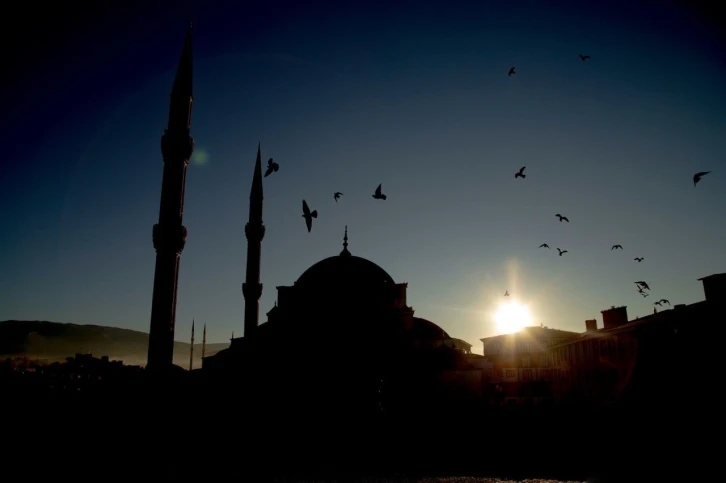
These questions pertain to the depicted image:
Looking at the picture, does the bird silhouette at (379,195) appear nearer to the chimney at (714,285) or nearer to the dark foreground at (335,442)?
the dark foreground at (335,442)

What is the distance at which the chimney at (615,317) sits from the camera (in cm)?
2480

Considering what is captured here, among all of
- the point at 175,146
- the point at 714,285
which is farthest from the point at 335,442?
the point at 714,285

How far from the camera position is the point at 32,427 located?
1102 cm

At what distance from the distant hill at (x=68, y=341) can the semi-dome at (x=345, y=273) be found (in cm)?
10336

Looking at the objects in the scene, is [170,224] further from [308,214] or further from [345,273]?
[345,273]

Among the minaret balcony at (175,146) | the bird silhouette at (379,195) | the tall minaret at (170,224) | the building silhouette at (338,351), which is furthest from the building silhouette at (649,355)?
the minaret balcony at (175,146)

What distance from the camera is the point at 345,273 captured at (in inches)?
1107

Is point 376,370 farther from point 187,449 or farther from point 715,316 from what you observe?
point 715,316

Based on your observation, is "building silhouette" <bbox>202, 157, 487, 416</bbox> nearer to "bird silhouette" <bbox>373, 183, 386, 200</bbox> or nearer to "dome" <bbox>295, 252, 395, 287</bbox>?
"dome" <bbox>295, 252, 395, 287</bbox>

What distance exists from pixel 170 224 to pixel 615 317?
81.2 feet

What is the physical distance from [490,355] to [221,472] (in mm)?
33527

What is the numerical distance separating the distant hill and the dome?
10337 centimetres

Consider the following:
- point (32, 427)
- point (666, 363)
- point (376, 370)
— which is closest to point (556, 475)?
point (666, 363)

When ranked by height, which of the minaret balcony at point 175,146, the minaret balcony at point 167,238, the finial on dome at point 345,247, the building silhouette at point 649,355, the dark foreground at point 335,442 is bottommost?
the dark foreground at point 335,442
